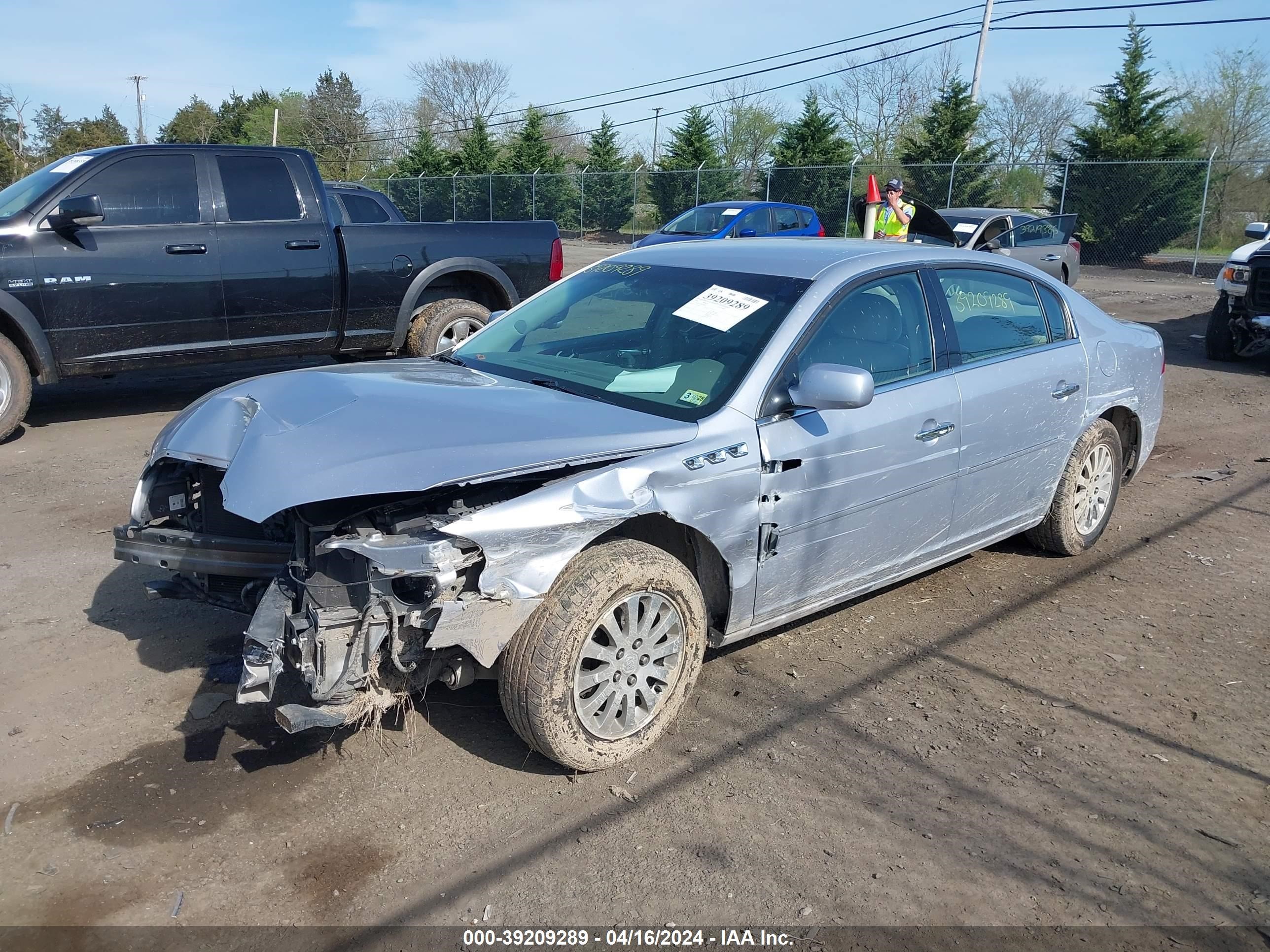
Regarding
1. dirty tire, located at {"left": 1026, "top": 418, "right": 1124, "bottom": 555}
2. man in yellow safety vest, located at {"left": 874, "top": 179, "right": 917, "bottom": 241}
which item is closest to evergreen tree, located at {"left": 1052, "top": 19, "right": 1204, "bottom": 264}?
man in yellow safety vest, located at {"left": 874, "top": 179, "right": 917, "bottom": 241}

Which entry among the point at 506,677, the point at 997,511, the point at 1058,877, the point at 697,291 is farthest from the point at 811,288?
the point at 1058,877

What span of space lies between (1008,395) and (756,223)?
1531 centimetres

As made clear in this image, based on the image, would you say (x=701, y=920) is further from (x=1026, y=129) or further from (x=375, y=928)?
(x=1026, y=129)

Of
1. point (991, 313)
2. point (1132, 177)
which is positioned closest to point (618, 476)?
point (991, 313)

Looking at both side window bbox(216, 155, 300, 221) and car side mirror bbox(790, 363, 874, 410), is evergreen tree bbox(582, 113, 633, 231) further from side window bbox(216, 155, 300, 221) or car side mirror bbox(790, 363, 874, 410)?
car side mirror bbox(790, 363, 874, 410)

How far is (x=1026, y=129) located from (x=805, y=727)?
51.4 meters

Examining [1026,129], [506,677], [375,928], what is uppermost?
[1026,129]

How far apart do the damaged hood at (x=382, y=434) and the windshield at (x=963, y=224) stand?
12751 millimetres

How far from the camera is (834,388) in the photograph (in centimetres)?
364

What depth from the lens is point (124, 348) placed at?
25.3 ft

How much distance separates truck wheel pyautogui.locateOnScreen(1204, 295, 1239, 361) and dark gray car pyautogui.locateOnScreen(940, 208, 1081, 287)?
3287 millimetres

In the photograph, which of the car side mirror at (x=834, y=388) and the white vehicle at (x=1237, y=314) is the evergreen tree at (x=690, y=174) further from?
the car side mirror at (x=834, y=388)

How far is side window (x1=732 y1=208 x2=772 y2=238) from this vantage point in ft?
62.3

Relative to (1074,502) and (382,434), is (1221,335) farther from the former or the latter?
(382,434)
